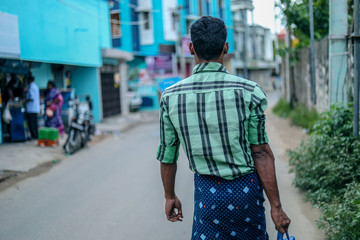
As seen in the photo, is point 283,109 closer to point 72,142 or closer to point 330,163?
point 72,142

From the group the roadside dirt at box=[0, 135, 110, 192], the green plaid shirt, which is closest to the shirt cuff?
the green plaid shirt

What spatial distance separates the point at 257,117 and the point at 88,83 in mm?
15425

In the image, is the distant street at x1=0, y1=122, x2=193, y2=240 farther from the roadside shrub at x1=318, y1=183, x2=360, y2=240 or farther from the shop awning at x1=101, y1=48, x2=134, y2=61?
the shop awning at x1=101, y1=48, x2=134, y2=61

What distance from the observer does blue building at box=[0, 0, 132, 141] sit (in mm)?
9920

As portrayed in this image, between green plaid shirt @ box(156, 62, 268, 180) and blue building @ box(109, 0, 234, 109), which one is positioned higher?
blue building @ box(109, 0, 234, 109)

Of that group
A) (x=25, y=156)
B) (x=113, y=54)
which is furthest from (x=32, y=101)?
(x=113, y=54)

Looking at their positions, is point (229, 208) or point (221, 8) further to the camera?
point (221, 8)

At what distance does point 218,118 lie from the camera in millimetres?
2010

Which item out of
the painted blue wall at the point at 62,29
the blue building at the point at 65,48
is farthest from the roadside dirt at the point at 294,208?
the painted blue wall at the point at 62,29

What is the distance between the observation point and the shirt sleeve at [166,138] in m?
2.14

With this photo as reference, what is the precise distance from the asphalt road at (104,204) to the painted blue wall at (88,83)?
8469 mm

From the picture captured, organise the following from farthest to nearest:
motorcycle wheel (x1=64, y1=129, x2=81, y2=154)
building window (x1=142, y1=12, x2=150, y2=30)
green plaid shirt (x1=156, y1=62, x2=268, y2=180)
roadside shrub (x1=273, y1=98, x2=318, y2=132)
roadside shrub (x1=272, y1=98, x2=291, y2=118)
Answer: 1. building window (x1=142, y1=12, x2=150, y2=30)
2. roadside shrub (x1=272, y1=98, x2=291, y2=118)
3. roadside shrub (x1=273, y1=98, x2=318, y2=132)
4. motorcycle wheel (x1=64, y1=129, x2=81, y2=154)
5. green plaid shirt (x1=156, y1=62, x2=268, y2=180)

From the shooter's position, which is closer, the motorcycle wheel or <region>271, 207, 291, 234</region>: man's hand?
<region>271, 207, 291, 234</region>: man's hand

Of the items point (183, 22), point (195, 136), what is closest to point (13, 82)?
point (195, 136)
